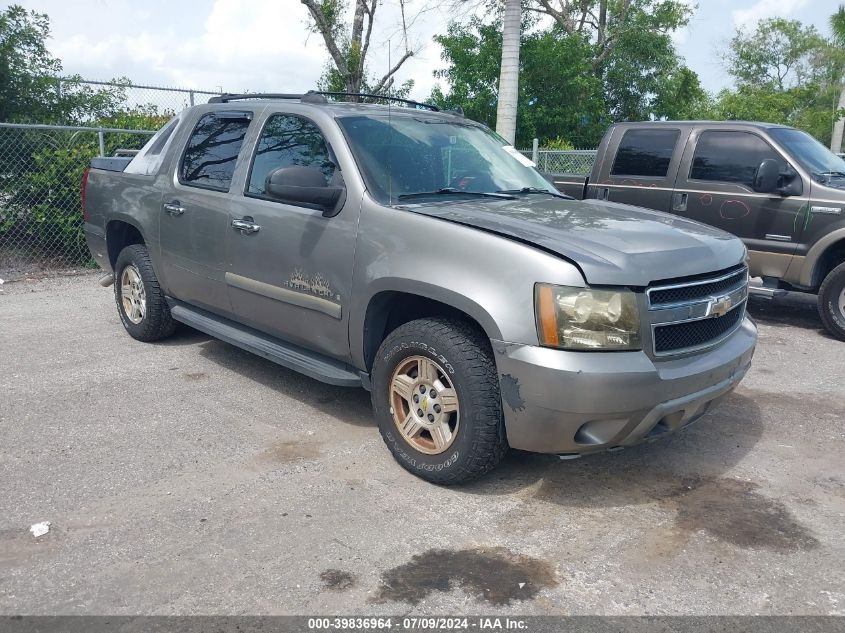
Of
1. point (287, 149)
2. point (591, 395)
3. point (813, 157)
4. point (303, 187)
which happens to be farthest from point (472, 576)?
point (813, 157)

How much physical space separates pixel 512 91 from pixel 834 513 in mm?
8620

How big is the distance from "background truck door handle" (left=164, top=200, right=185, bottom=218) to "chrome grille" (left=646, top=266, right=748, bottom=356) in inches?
133

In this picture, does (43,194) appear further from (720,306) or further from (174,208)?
(720,306)

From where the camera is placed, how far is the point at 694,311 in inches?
141

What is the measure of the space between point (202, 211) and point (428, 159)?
1.65 metres

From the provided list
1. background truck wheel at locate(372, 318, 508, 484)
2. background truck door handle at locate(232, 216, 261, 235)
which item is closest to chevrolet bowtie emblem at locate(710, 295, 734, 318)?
background truck wheel at locate(372, 318, 508, 484)

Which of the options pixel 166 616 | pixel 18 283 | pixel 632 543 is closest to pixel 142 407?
pixel 166 616

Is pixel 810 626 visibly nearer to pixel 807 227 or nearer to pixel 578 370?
pixel 578 370

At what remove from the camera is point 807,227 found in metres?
7.02

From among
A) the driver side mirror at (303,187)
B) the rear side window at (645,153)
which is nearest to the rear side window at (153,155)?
the driver side mirror at (303,187)

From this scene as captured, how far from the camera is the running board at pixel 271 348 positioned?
431 centimetres

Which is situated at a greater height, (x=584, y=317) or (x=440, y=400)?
(x=584, y=317)

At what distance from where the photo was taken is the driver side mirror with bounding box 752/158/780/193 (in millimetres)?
6980

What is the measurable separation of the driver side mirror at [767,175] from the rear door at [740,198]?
173 millimetres
